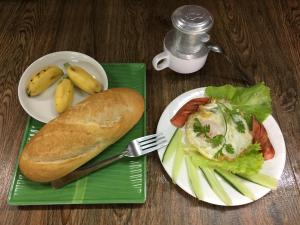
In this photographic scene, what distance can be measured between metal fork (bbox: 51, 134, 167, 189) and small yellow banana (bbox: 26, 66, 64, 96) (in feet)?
0.88

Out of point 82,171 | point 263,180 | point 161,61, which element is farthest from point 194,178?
point 161,61

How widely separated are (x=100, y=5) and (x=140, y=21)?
0.62 ft

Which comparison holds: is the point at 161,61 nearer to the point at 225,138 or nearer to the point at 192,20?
the point at 192,20

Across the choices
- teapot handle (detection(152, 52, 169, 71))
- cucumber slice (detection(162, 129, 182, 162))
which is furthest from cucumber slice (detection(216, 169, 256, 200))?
teapot handle (detection(152, 52, 169, 71))

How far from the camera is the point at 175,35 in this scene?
95 centimetres

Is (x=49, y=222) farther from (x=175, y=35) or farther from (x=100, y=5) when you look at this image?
(x=100, y=5)

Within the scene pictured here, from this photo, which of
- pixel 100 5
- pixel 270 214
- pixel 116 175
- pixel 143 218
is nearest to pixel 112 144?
pixel 116 175

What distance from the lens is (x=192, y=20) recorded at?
861 mm

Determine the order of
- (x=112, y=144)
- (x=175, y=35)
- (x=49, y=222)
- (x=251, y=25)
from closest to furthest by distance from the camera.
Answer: (x=49, y=222)
(x=112, y=144)
(x=175, y=35)
(x=251, y=25)

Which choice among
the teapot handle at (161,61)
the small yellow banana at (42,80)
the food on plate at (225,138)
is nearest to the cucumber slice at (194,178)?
the food on plate at (225,138)

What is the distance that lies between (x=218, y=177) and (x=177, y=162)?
108 millimetres

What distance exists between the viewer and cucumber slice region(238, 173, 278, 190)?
2.40 ft

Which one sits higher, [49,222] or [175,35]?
[175,35]

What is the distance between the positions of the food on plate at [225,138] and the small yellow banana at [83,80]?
Answer: 24cm
